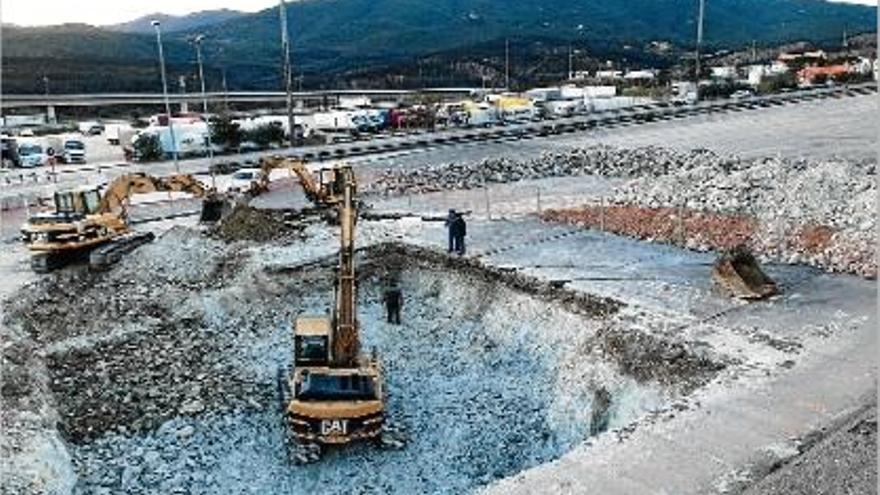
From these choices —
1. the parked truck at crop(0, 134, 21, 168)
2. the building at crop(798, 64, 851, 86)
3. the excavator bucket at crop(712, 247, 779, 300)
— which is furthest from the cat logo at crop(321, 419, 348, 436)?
the building at crop(798, 64, 851, 86)

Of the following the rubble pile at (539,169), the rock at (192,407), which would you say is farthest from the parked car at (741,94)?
the rock at (192,407)

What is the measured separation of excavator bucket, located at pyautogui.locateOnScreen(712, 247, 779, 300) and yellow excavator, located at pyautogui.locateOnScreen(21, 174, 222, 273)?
15.9m

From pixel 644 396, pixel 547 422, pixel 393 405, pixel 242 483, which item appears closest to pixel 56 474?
pixel 242 483

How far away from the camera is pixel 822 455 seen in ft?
40.9

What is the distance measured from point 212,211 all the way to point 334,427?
52.9 feet

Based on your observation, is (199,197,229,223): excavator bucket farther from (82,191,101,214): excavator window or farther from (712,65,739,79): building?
(712,65,739,79): building

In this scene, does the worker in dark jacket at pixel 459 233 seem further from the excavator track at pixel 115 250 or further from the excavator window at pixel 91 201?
the excavator window at pixel 91 201

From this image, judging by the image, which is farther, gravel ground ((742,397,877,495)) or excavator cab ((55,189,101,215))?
excavator cab ((55,189,101,215))

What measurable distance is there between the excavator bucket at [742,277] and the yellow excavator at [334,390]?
7.81 meters

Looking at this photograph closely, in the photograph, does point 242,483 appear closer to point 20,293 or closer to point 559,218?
point 20,293

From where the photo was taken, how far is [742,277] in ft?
65.2

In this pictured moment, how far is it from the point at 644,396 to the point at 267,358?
29.0ft

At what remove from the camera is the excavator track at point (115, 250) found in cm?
2512

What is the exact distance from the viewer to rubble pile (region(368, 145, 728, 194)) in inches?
1462
